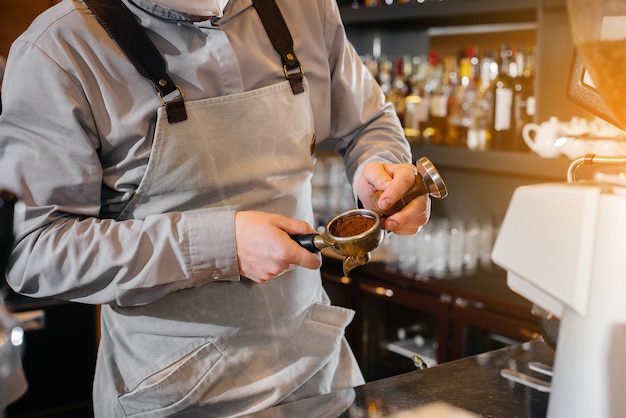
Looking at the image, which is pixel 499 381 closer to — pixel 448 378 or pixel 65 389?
pixel 448 378

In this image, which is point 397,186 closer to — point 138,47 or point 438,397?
point 438,397

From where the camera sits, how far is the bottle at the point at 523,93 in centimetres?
276

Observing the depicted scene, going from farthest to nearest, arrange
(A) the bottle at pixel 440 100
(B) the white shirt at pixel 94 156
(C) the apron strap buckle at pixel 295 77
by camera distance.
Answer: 1. (A) the bottle at pixel 440 100
2. (C) the apron strap buckle at pixel 295 77
3. (B) the white shirt at pixel 94 156

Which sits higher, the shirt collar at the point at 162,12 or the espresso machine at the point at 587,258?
the shirt collar at the point at 162,12

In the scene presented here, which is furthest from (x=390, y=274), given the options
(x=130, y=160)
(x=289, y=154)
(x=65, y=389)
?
→ (x=130, y=160)

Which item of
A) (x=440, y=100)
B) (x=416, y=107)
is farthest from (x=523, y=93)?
(x=416, y=107)

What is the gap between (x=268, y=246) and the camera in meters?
1.18

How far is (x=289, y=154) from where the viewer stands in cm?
144

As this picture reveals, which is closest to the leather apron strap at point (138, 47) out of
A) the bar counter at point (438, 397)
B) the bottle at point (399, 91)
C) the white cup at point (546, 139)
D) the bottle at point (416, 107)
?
the bar counter at point (438, 397)

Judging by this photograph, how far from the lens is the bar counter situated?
44.6 inches

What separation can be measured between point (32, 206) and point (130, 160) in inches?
6.9

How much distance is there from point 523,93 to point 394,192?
171 centimetres

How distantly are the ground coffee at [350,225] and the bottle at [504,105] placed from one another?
5.74 ft

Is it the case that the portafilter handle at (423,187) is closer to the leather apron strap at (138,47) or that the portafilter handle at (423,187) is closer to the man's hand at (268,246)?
the man's hand at (268,246)
